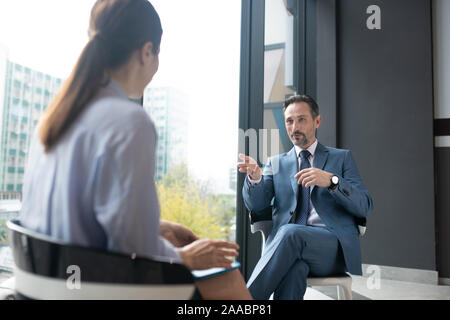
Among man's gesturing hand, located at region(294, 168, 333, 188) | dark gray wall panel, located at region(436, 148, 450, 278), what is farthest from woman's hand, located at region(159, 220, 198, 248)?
dark gray wall panel, located at region(436, 148, 450, 278)

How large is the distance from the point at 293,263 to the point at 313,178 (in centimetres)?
40

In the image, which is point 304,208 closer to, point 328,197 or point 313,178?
point 328,197

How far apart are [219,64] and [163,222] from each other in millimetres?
1722

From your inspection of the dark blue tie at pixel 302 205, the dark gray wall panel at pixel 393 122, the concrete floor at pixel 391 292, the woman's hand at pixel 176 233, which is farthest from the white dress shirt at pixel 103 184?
the dark gray wall panel at pixel 393 122

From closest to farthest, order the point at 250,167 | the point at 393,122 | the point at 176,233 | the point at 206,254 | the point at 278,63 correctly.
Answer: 1. the point at 206,254
2. the point at 176,233
3. the point at 250,167
4. the point at 278,63
5. the point at 393,122

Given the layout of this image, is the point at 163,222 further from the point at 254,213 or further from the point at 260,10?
the point at 260,10

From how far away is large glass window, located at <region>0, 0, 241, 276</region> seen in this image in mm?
1786

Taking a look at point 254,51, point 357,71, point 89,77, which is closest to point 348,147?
point 357,71

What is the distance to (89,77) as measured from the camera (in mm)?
641

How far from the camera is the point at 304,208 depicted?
6.03ft

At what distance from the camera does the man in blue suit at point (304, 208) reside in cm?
150

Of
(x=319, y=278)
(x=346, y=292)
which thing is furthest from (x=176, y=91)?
(x=346, y=292)

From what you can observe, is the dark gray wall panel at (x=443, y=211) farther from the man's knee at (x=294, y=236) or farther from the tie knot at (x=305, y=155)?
the man's knee at (x=294, y=236)

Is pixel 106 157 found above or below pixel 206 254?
above
